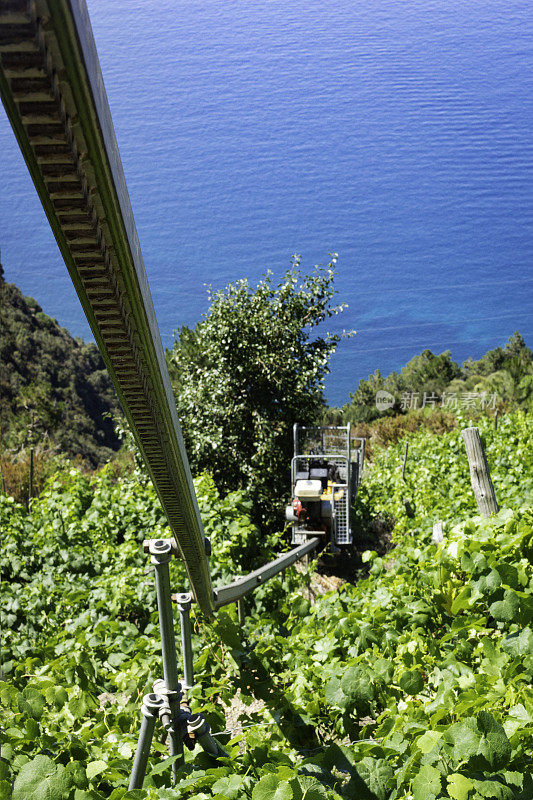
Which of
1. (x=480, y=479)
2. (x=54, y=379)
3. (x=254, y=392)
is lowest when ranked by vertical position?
(x=480, y=479)

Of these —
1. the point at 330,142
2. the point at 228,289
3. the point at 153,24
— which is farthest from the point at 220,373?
the point at 153,24

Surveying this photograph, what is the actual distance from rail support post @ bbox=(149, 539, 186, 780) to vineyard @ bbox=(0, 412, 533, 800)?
0.07 meters

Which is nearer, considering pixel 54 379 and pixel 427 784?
pixel 427 784

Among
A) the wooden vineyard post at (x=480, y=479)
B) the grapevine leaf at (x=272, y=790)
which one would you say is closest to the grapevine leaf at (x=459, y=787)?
the grapevine leaf at (x=272, y=790)

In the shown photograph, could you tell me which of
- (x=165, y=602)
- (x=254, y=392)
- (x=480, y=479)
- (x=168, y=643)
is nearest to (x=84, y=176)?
(x=165, y=602)

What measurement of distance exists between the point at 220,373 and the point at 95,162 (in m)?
9.54

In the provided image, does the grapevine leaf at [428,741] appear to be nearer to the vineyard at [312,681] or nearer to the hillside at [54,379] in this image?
the vineyard at [312,681]

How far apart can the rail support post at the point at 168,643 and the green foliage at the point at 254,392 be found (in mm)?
7761

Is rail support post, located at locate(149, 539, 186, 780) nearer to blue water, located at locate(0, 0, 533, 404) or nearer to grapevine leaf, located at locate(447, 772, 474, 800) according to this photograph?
grapevine leaf, located at locate(447, 772, 474, 800)

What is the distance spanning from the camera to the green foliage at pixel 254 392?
986cm

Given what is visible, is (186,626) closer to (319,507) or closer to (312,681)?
(312,681)

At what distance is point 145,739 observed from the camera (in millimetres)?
1771

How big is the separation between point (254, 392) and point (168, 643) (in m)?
8.43

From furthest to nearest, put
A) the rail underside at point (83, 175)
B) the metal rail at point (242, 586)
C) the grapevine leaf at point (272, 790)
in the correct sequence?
the metal rail at point (242, 586) < the grapevine leaf at point (272, 790) < the rail underside at point (83, 175)
